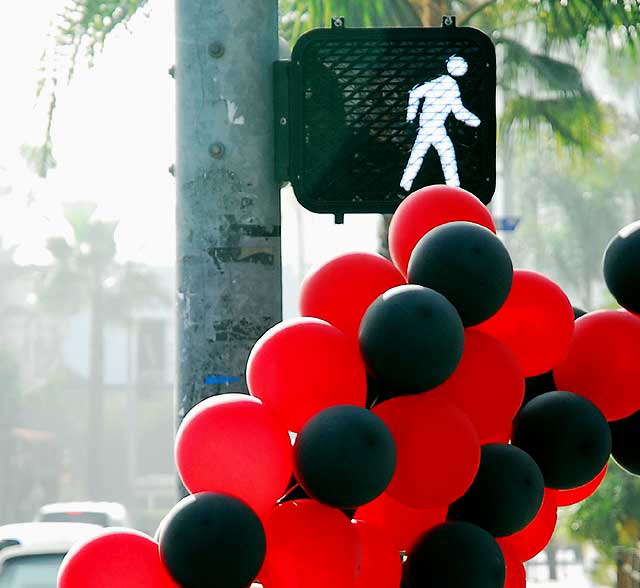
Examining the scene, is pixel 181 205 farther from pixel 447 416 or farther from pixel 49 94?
pixel 49 94

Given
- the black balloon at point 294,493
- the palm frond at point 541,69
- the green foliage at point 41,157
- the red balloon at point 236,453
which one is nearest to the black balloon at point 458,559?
the black balloon at point 294,493

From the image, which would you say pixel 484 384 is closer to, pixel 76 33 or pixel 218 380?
pixel 218 380

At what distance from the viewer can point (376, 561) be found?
3.42m

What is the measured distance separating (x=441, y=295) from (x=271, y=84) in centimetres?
82

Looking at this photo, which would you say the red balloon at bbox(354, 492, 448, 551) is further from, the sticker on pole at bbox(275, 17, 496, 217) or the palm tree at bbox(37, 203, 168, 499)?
the palm tree at bbox(37, 203, 168, 499)

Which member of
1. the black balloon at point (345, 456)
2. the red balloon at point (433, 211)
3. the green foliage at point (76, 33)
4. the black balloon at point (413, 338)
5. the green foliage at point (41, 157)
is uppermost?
the green foliage at point (76, 33)

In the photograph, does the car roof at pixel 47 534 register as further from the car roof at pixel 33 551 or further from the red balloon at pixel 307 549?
the red balloon at pixel 307 549

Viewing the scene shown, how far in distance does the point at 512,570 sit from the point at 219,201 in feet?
4.31

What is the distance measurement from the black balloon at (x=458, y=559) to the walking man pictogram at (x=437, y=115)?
99cm

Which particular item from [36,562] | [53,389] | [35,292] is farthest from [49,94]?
[53,389]

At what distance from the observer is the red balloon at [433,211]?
11.8 ft

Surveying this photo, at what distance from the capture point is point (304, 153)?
12.2 feet

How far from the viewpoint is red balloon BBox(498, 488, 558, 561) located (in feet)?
12.6

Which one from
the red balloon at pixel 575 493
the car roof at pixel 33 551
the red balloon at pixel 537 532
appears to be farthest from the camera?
the car roof at pixel 33 551
